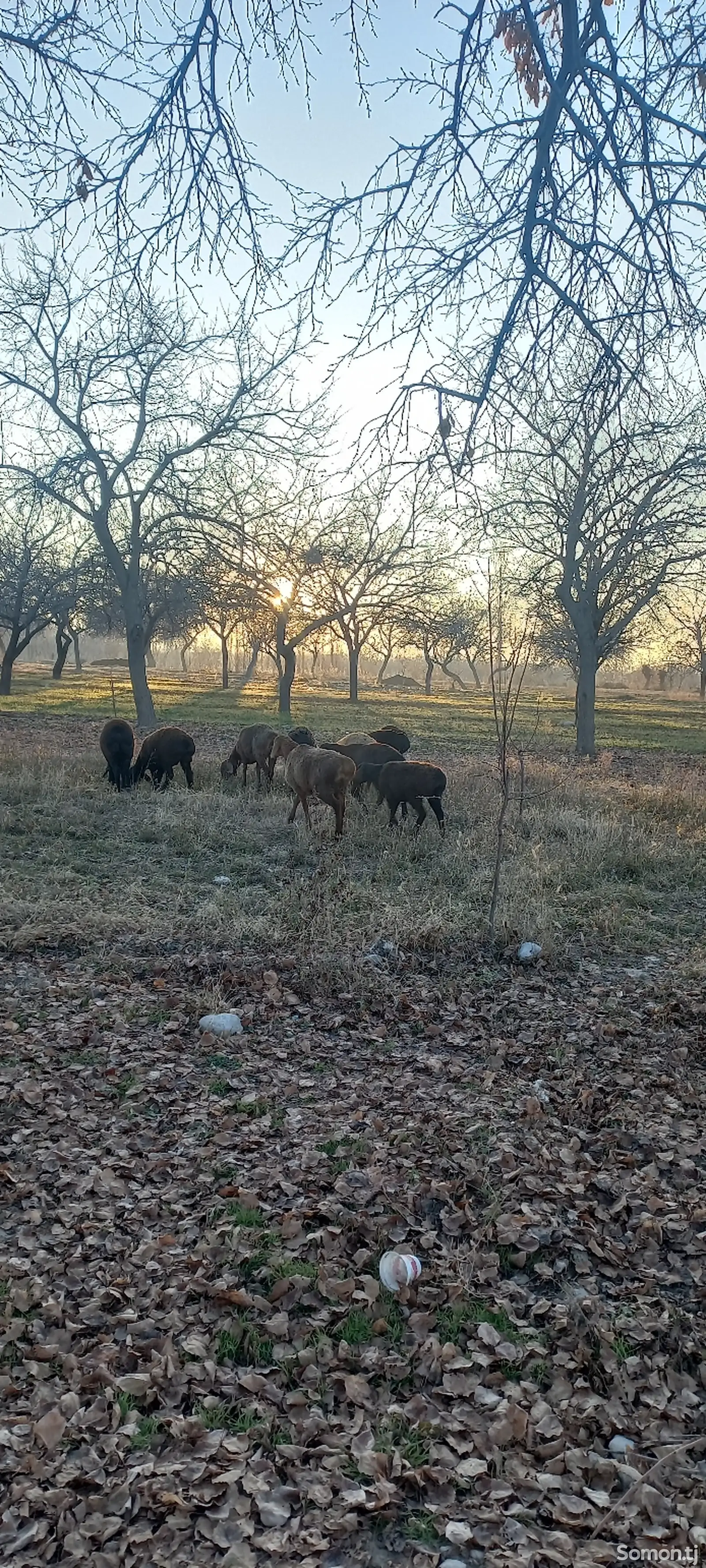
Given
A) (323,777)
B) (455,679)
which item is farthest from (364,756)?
(455,679)

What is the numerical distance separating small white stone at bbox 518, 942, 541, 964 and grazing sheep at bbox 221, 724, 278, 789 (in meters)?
7.55

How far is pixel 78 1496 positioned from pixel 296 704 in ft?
122

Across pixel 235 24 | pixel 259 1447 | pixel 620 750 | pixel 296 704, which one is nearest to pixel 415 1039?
pixel 259 1447

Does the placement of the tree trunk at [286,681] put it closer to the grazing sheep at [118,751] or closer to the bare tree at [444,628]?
the bare tree at [444,628]

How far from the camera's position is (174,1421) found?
299cm

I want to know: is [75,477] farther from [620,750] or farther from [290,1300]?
[290,1300]

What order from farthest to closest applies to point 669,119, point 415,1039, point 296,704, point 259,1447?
point 296,704, point 415,1039, point 669,119, point 259,1447

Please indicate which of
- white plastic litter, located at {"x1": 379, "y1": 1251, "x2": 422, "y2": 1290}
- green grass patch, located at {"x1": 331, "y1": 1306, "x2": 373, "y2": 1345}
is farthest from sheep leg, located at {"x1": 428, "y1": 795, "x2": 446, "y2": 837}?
green grass patch, located at {"x1": 331, "y1": 1306, "x2": 373, "y2": 1345}

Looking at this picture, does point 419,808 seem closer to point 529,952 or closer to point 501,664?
point 501,664

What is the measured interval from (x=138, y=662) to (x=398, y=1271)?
22602mm

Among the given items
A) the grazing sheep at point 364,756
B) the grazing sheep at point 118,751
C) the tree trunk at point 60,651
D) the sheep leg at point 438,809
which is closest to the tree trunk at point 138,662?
the grazing sheep at point 118,751

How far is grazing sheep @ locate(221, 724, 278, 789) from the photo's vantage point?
14656 millimetres

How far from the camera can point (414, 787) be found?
12.0 meters

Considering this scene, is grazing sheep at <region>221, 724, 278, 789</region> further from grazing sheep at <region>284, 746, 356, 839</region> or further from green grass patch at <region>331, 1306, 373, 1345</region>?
green grass patch at <region>331, 1306, 373, 1345</region>
